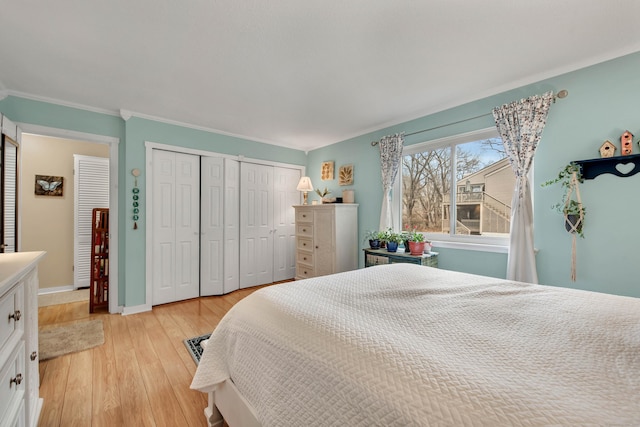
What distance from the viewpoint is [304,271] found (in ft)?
13.6

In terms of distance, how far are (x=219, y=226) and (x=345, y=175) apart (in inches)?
80.9

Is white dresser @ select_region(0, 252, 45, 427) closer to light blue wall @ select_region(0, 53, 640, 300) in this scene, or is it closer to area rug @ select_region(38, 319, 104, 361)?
area rug @ select_region(38, 319, 104, 361)

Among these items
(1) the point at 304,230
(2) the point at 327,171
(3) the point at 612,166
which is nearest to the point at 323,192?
(2) the point at 327,171

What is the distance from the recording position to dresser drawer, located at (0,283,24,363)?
1.03 metres

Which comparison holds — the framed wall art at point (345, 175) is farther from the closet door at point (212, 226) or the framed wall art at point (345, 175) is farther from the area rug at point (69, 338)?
the area rug at point (69, 338)

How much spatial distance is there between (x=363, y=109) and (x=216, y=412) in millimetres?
3053

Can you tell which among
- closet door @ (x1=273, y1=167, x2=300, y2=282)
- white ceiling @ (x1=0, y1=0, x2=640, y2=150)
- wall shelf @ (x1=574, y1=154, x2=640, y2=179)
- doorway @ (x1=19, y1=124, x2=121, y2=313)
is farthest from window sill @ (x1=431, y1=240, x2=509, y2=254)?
doorway @ (x1=19, y1=124, x2=121, y2=313)

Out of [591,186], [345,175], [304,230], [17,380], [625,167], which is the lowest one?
[17,380]

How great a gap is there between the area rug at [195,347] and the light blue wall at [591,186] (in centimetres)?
278

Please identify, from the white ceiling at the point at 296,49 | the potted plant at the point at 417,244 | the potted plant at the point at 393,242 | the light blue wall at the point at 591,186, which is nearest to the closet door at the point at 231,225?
the white ceiling at the point at 296,49

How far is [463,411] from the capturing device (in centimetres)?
61

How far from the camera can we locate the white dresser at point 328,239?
12.1 ft

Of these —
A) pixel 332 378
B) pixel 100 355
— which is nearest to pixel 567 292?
pixel 332 378

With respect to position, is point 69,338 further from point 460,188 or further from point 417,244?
point 460,188
